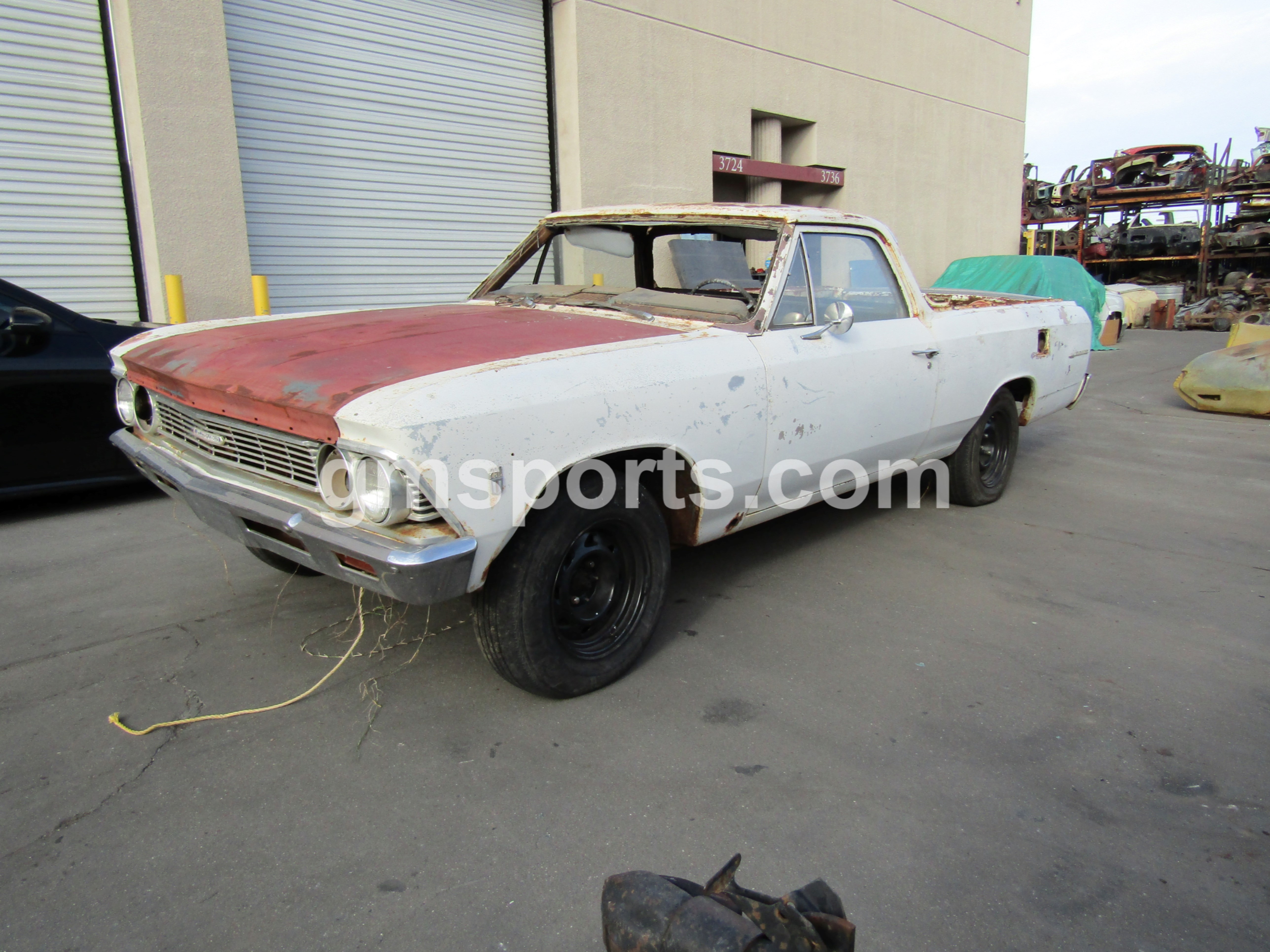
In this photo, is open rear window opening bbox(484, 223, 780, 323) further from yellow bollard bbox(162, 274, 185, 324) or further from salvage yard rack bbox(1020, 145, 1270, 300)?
salvage yard rack bbox(1020, 145, 1270, 300)

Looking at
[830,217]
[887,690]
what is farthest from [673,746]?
[830,217]

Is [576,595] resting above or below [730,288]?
below

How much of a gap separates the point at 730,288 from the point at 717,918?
294 cm

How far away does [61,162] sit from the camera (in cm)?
672

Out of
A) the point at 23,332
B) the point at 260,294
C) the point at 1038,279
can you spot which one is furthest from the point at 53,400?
the point at 1038,279

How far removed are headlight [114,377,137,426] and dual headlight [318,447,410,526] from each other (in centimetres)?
147

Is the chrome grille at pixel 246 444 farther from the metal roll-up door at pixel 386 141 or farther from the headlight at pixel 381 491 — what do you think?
the metal roll-up door at pixel 386 141

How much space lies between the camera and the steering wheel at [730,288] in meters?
3.49

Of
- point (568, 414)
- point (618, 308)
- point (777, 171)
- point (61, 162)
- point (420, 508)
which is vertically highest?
point (777, 171)

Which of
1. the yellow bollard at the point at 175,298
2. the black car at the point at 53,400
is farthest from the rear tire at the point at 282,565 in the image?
the yellow bollard at the point at 175,298

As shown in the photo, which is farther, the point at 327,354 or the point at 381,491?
the point at 327,354

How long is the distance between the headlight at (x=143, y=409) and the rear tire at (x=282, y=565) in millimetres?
637

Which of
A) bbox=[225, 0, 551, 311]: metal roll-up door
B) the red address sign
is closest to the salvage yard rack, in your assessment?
the red address sign

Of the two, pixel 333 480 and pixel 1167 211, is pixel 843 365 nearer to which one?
pixel 333 480
